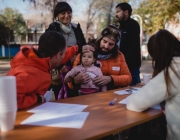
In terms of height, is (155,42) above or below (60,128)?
above

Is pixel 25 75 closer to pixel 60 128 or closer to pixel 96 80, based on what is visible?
pixel 60 128

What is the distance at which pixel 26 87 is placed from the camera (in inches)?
65.9

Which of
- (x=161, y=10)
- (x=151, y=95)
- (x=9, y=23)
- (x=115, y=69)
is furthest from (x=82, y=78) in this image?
(x=9, y=23)

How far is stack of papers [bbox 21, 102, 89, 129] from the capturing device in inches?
57.2

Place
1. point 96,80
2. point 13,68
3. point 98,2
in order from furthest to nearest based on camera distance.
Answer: point 98,2 < point 96,80 < point 13,68

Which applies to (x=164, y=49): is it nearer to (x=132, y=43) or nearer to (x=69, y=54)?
(x=69, y=54)

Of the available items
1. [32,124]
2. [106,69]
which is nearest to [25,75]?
[32,124]

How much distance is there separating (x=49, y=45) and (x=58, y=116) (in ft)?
2.09

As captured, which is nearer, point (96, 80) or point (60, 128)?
point (60, 128)

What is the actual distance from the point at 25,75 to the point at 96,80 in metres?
1.05

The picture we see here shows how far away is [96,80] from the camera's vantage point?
8.48 feet

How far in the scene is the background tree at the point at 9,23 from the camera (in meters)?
24.2

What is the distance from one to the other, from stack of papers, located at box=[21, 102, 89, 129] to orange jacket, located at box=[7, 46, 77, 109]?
0.10m

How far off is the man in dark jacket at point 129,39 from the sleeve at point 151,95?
232 centimetres
